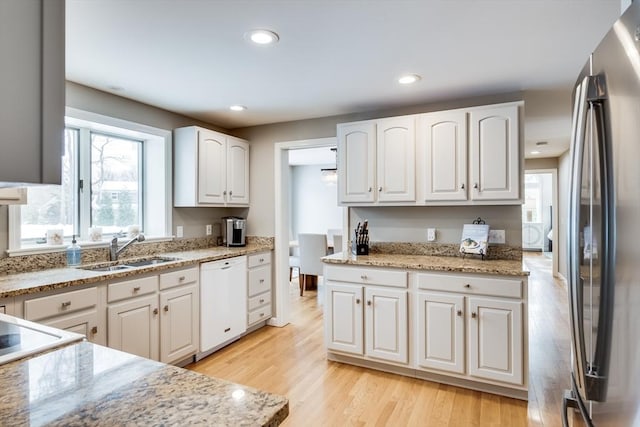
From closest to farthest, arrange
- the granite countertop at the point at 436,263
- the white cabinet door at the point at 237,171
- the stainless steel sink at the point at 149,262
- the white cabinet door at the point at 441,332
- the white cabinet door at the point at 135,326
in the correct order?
the white cabinet door at the point at 135,326 → the granite countertop at the point at 436,263 → the white cabinet door at the point at 441,332 → the stainless steel sink at the point at 149,262 → the white cabinet door at the point at 237,171

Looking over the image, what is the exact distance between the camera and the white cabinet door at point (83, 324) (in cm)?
211

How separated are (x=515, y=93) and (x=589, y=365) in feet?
8.60

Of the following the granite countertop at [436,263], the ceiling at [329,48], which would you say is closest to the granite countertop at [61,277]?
the granite countertop at [436,263]

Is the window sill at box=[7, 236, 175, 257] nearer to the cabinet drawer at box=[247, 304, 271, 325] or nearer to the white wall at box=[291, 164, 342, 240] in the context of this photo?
the cabinet drawer at box=[247, 304, 271, 325]

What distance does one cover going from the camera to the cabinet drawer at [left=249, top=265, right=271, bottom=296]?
3.76 meters

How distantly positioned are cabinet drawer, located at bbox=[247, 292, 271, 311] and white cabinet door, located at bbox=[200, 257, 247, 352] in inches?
4.3

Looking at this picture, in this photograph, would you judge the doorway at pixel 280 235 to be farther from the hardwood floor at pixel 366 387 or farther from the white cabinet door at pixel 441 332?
the white cabinet door at pixel 441 332

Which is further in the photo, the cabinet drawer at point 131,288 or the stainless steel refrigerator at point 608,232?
the cabinet drawer at point 131,288

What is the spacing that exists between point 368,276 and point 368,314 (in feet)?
1.01

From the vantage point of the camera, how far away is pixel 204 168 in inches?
141

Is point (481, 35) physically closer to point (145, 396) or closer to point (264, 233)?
point (145, 396)

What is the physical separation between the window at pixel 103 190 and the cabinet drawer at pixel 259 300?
42.6 inches

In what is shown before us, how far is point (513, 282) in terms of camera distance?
246 centimetres

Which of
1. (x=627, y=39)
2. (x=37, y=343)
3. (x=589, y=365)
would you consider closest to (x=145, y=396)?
(x=37, y=343)
